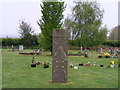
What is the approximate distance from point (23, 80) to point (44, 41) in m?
17.1

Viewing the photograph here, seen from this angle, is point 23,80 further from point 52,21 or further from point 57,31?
point 52,21

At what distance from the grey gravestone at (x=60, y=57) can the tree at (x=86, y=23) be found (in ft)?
97.9

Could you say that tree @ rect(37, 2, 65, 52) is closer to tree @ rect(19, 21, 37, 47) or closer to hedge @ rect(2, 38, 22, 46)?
tree @ rect(19, 21, 37, 47)

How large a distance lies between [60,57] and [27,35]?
36.9m

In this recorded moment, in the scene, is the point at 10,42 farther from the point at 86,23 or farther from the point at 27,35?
the point at 86,23

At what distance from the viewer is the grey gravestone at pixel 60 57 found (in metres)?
9.46

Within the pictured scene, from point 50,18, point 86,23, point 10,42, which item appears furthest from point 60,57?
point 10,42

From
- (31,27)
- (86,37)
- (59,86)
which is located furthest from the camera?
(31,27)

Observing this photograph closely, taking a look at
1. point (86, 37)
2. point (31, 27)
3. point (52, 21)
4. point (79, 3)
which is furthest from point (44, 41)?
point (31, 27)

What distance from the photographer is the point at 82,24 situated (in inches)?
1608

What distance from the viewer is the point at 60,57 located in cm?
947

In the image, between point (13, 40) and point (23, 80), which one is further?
point (13, 40)

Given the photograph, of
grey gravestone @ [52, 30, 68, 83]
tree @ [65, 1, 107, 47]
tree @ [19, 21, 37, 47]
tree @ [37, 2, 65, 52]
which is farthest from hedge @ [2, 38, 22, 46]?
grey gravestone @ [52, 30, 68, 83]

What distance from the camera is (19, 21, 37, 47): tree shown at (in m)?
45.0
